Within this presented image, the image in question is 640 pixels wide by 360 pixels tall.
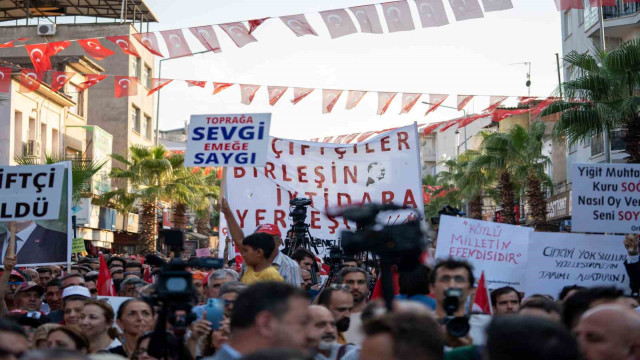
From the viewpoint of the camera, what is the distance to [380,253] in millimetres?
4012

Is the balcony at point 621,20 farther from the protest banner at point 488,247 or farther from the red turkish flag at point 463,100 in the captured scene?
the protest banner at point 488,247

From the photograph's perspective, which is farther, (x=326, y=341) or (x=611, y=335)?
(x=326, y=341)

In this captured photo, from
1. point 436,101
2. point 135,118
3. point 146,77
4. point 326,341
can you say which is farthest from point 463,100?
point 146,77

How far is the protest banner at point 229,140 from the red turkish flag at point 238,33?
4.09 meters

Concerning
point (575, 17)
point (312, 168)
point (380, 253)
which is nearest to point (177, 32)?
point (312, 168)

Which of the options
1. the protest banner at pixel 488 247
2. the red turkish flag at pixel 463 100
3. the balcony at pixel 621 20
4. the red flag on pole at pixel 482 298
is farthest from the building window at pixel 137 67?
the red flag on pole at pixel 482 298

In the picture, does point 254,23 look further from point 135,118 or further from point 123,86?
point 135,118

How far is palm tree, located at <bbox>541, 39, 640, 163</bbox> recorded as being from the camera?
19.4m

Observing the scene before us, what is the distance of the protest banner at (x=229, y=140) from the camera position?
10.4 metres

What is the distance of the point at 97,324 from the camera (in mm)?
6703

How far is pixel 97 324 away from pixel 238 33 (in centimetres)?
858

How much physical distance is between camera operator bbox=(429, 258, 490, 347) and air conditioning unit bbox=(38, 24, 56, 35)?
1687 inches

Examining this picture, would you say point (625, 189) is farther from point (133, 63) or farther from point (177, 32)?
point (133, 63)

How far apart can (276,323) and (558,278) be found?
19.7ft
